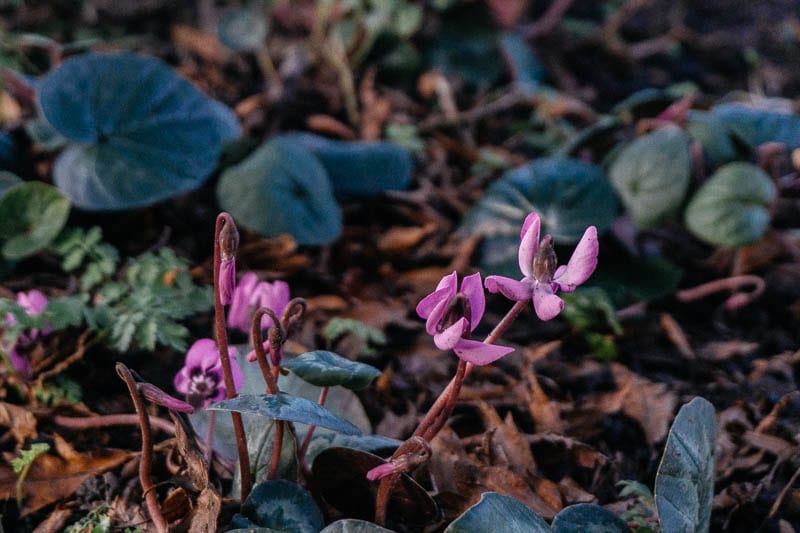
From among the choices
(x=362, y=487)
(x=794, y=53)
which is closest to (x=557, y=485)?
(x=362, y=487)

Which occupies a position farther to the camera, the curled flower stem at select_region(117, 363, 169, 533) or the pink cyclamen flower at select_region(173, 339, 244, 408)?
the pink cyclamen flower at select_region(173, 339, 244, 408)

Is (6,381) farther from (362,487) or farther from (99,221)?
(362,487)

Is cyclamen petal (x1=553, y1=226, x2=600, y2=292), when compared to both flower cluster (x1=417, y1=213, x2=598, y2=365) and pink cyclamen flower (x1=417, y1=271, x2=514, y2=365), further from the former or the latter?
pink cyclamen flower (x1=417, y1=271, x2=514, y2=365)

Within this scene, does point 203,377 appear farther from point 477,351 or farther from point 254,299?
point 477,351

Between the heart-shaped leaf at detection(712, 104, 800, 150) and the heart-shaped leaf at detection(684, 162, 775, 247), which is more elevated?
the heart-shaped leaf at detection(712, 104, 800, 150)

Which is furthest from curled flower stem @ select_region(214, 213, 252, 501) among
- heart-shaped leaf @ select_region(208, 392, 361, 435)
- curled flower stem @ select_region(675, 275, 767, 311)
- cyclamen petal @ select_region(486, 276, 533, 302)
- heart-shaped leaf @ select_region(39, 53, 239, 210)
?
curled flower stem @ select_region(675, 275, 767, 311)

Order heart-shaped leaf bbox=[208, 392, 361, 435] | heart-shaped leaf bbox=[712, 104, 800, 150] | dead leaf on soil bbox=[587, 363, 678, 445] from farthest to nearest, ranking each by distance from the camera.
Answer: heart-shaped leaf bbox=[712, 104, 800, 150] < dead leaf on soil bbox=[587, 363, 678, 445] < heart-shaped leaf bbox=[208, 392, 361, 435]

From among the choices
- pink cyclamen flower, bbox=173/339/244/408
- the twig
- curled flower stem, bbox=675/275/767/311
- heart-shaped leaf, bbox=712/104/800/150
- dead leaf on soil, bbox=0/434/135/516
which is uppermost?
pink cyclamen flower, bbox=173/339/244/408

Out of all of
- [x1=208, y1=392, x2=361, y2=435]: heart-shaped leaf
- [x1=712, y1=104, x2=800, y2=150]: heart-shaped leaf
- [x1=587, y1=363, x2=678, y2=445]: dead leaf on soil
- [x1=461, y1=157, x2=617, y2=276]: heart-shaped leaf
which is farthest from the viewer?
[x1=712, y1=104, x2=800, y2=150]: heart-shaped leaf
